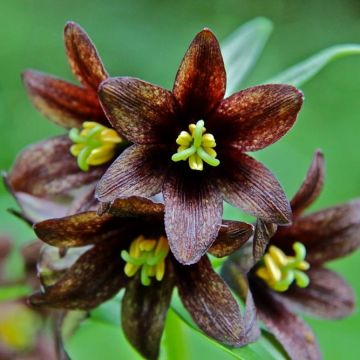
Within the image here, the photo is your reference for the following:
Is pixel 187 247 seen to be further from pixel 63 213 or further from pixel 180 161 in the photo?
pixel 63 213

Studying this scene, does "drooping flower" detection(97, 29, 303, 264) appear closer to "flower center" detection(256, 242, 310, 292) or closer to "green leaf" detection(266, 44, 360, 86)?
"flower center" detection(256, 242, 310, 292)

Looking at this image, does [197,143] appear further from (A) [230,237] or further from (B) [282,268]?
(B) [282,268]

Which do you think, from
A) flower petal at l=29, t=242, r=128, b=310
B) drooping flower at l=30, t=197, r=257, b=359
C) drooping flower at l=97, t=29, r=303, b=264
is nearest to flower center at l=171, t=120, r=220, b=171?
drooping flower at l=97, t=29, r=303, b=264

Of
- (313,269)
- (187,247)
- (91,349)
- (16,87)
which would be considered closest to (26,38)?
(16,87)

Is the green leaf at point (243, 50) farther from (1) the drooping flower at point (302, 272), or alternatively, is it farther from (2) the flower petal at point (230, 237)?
(2) the flower petal at point (230, 237)

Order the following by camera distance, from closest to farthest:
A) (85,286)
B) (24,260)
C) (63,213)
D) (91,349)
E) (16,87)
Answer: (85,286), (63,213), (24,260), (91,349), (16,87)

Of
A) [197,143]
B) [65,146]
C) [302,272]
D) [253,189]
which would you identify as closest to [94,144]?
[65,146]

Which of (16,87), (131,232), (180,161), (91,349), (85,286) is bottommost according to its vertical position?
(91,349)
